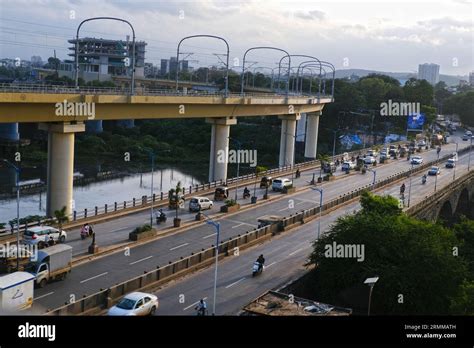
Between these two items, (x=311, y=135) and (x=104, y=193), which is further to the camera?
(x=311, y=135)

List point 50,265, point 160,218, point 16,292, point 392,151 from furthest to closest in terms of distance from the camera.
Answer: point 392,151
point 160,218
point 50,265
point 16,292

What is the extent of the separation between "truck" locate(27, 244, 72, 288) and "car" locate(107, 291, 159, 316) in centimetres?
428

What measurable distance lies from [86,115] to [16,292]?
1944 cm

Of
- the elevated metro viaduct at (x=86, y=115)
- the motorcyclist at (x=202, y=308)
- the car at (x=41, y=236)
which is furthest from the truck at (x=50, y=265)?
the elevated metro viaduct at (x=86, y=115)

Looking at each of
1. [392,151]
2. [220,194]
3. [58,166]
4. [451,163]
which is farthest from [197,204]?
[392,151]

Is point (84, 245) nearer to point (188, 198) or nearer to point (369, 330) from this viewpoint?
point (188, 198)

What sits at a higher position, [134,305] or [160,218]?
[134,305]

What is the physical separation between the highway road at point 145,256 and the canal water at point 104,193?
15.6 meters

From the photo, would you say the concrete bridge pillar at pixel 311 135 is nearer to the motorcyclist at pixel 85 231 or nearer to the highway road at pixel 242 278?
the highway road at pixel 242 278

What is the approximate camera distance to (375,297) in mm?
25078

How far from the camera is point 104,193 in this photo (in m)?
58.6

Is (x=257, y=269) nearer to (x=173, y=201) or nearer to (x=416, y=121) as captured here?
(x=173, y=201)

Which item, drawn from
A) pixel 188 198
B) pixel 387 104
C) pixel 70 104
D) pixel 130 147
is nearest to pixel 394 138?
pixel 387 104

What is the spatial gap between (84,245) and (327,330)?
2500 cm
